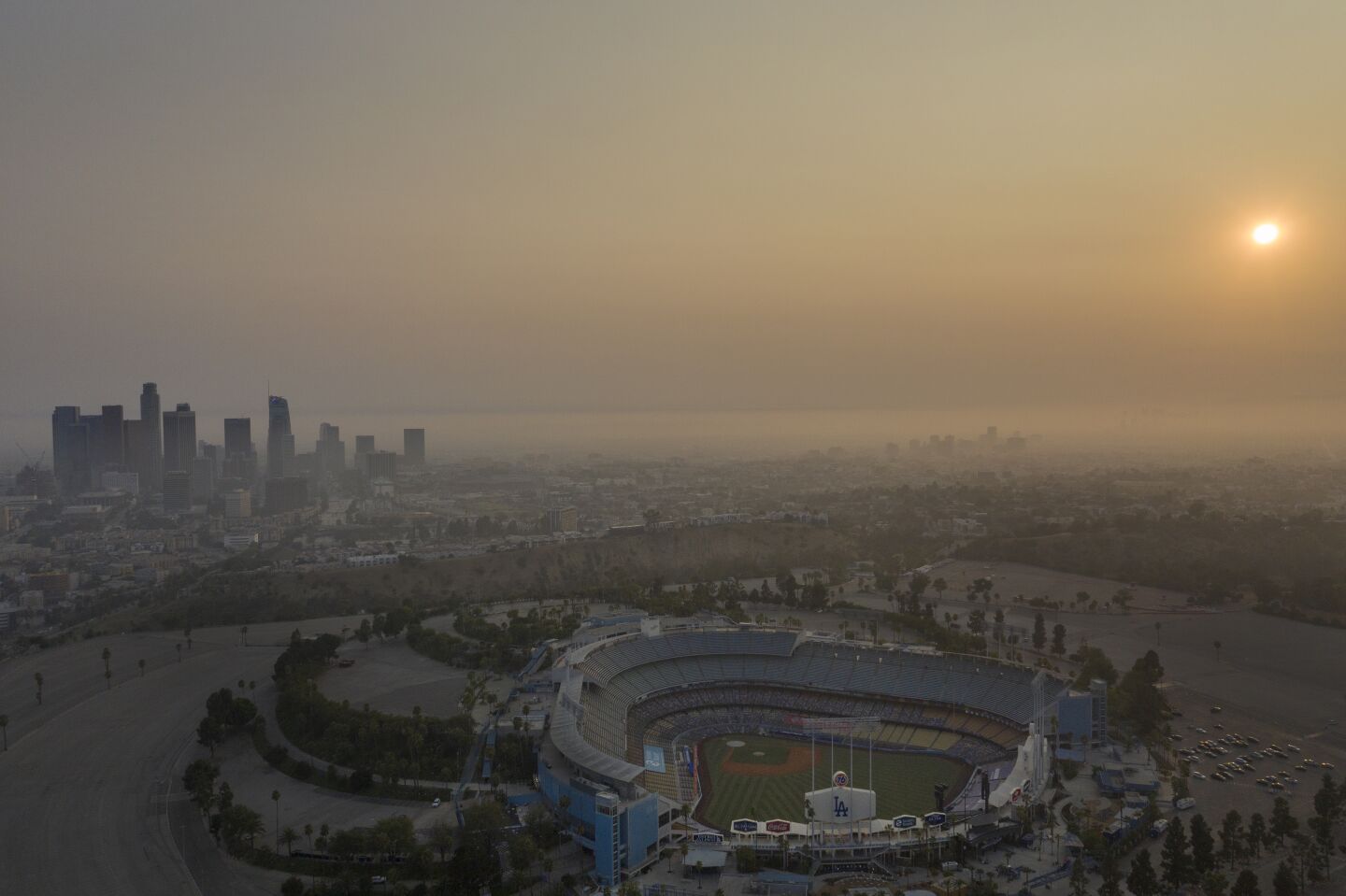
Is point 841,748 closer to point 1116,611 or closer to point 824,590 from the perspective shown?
point 824,590

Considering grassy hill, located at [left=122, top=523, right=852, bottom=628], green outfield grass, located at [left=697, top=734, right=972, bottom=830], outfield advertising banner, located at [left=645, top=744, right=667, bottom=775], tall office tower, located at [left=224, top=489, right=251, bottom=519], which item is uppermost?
tall office tower, located at [left=224, top=489, right=251, bottom=519]

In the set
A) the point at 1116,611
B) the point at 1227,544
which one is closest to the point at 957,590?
the point at 1116,611

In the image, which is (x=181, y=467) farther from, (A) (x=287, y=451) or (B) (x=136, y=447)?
(A) (x=287, y=451)

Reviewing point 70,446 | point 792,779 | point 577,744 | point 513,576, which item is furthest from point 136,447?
point 792,779

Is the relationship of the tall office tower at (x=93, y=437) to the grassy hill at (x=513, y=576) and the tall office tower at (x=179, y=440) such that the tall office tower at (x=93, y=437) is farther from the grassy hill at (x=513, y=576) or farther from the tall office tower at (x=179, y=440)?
the grassy hill at (x=513, y=576)

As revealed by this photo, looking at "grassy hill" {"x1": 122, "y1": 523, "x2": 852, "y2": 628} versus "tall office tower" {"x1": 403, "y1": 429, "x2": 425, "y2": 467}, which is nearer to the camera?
"grassy hill" {"x1": 122, "y1": 523, "x2": 852, "y2": 628}

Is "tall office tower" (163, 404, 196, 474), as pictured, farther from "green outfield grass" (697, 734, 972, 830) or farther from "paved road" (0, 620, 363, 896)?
"green outfield grass" (697, 734, 972, 830)

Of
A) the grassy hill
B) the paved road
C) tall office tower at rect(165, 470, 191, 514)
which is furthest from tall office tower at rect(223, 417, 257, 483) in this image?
the paved road
